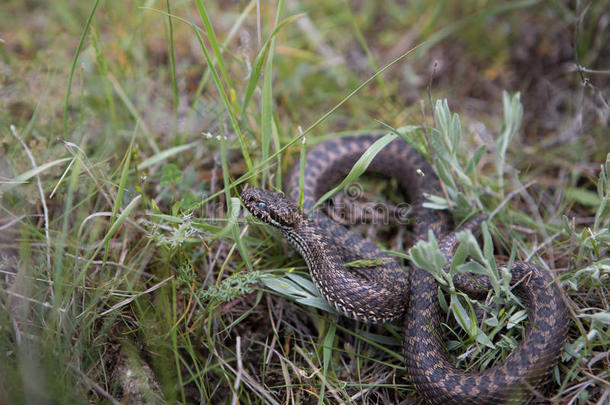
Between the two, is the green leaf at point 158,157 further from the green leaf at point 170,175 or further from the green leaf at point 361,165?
the green leaf at point 361,165

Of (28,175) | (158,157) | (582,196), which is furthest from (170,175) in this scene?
(582,196)

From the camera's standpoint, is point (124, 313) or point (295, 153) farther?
point (295, 153)

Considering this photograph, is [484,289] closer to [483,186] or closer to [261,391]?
[483,186]

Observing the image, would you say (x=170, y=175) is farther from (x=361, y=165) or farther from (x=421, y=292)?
(x=421, y=292)

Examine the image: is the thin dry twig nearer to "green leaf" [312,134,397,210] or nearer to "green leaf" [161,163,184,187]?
"green leaf" [161,163,184,187]

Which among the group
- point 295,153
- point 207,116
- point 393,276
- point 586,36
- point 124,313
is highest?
point 586,36

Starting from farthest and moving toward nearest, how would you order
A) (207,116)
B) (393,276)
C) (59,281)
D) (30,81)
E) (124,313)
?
(207,116) → (30,81) → (393,276) → (124,313) → (59,281)

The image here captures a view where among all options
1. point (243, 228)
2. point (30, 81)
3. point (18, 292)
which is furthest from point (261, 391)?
point (30, 81)

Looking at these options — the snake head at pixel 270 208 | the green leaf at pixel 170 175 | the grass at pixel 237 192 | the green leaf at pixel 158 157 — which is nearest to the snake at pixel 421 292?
the snake head at pixel 270 208
